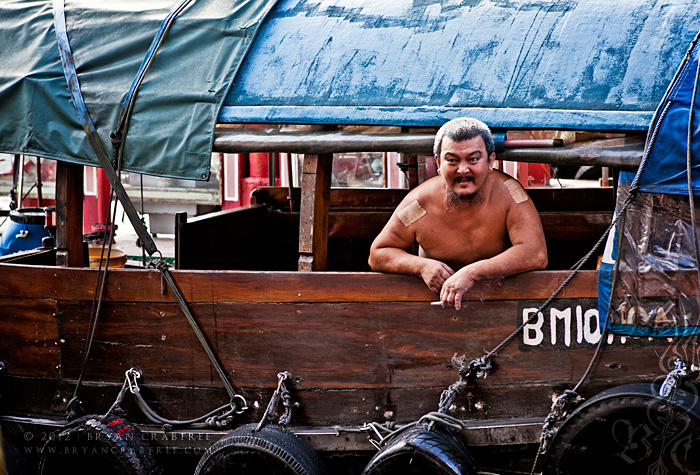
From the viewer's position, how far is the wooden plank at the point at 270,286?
2.92 metres

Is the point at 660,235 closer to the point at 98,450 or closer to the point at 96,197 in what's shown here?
the point at 98,450

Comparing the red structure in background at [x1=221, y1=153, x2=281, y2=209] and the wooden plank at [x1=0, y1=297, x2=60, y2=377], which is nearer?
the wooden plank at [x1=0, y1=297, x2=60, y2=377]

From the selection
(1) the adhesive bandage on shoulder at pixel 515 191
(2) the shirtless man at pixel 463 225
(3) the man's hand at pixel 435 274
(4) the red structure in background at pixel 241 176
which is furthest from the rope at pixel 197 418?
(4) the red structure in background at pixel 241 176

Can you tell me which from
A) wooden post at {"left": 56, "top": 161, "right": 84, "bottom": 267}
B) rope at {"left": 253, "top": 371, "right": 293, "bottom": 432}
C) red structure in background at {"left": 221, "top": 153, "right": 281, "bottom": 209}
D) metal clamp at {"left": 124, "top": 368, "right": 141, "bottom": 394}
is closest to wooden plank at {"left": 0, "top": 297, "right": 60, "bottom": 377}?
wooden post at {"left": 56, "top": 161, "right": 84, "bottom": 267}

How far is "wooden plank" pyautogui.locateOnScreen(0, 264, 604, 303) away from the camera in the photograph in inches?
115

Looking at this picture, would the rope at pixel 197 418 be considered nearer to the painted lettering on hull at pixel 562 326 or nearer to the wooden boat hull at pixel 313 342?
the wooden boat hull at pixel 313 342

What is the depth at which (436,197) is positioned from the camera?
3100 mm

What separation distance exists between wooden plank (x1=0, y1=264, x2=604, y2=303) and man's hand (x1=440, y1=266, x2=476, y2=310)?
8 centimetres

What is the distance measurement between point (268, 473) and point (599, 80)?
7.03 ft

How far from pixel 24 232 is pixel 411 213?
445 centimetres

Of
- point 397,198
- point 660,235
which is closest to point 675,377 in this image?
point 660,235

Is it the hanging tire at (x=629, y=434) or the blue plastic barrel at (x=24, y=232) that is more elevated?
the blue plastic barrel at (x=24, y=232)

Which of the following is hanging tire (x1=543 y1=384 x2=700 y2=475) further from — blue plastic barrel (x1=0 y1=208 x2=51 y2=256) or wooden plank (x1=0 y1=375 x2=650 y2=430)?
blue plastic barrel (x1=0 y1=208 x2=51 y2=256)

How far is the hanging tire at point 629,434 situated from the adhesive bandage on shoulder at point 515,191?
870mm
